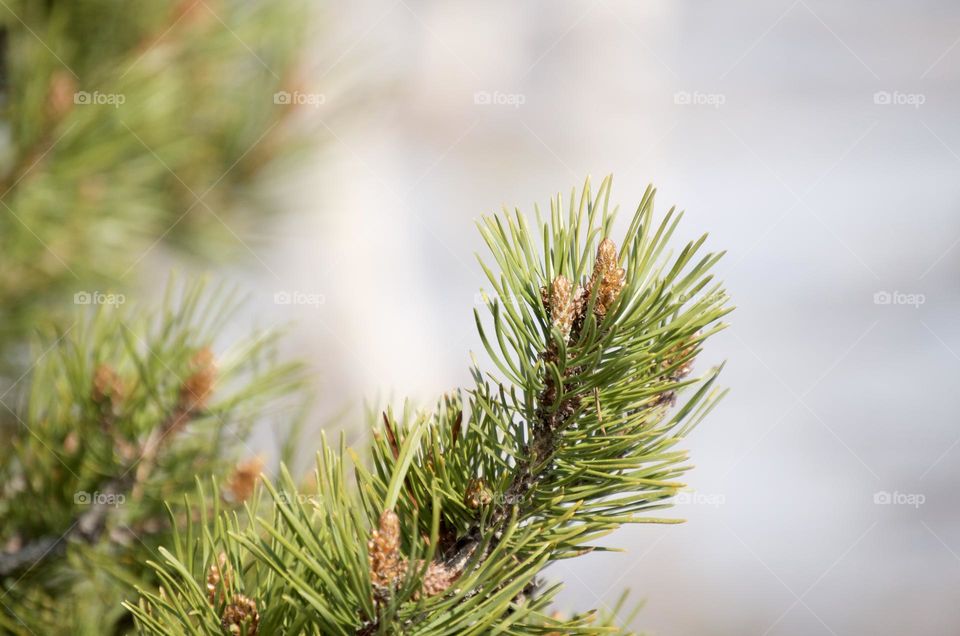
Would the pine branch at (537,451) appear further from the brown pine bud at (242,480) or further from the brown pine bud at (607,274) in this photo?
the brown pine bud at (242,480)

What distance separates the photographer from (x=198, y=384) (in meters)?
0.30

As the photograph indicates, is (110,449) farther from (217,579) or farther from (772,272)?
(772,272)

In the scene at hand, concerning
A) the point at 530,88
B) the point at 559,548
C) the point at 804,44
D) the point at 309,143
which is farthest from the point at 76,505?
the point at 804,44

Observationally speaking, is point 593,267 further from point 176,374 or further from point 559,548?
point 176,374

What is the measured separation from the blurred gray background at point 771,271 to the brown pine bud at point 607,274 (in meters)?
1.84

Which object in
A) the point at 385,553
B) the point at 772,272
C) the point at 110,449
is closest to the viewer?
the point at 385,553

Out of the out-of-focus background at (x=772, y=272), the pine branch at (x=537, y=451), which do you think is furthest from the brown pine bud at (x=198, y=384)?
the out-of-focus background at (x=772, y=272)

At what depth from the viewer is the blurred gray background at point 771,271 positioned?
82.0 inches

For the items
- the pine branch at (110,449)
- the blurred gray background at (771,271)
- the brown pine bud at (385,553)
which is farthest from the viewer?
the blurred gray background at (771,271)

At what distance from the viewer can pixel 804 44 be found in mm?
2180

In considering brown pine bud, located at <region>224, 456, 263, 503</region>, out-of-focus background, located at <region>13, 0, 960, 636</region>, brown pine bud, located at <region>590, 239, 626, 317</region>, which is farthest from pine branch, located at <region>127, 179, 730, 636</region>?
out-of-focus background, located at <region>13, 0, 960, 636</region>

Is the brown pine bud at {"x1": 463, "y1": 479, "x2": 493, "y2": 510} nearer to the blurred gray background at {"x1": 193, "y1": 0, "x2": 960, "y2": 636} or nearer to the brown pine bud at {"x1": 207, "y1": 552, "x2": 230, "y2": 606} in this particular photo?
the brown pine bud at {"x1": 207, "y1": 552, "x2": 230, "y2": 606}

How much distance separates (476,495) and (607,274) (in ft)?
0.19

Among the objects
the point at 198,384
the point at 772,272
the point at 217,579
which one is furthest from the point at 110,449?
the point at 772,272
